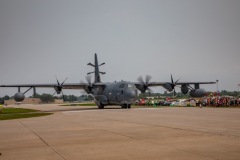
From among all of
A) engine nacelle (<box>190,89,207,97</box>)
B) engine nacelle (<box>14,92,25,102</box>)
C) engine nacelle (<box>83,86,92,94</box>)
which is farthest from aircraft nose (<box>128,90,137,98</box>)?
engine nacelle (<box>14,92,25,102</box>)

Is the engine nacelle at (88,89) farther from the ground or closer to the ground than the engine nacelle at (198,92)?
farther from the ground

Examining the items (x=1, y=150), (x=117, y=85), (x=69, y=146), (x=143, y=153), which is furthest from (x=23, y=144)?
(x=117, y=85)

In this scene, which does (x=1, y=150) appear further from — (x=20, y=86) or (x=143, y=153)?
(x=20, y=86)

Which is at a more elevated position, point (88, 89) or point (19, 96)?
point (88, 89)

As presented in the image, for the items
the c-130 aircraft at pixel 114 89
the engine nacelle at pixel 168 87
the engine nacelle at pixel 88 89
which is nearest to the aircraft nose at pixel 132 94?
the c-130 aircraft at pixel 114 89

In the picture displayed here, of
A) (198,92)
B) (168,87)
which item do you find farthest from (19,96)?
(198,92)

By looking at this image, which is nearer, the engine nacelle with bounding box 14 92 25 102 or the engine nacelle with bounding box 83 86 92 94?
the engine nacelle with bounding box 14 92 25 102

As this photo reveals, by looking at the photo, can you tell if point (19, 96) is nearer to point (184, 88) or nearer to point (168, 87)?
point (168, 87)

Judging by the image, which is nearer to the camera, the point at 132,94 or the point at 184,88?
Answer: the point at 132,94

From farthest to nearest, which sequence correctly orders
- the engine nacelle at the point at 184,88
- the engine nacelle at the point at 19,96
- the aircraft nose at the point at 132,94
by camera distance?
the engine nacelle at the point at 184,88 < the aircraft nose at the point at 132,94 < the engine nacelle at the point at 19,96

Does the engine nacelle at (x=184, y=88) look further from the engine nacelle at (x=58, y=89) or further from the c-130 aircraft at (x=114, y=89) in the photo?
the engine nacelle at (x=58, y=89)

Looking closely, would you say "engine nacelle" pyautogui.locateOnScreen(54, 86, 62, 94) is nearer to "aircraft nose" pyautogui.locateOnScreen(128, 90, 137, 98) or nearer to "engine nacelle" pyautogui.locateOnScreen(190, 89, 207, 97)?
"aircraft nose" pyautogui.locateOnScreen(128, 90, 137, 98)

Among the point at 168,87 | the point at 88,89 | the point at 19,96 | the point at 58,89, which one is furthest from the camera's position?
the point at 168,87

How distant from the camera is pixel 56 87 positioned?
43.1 meters
